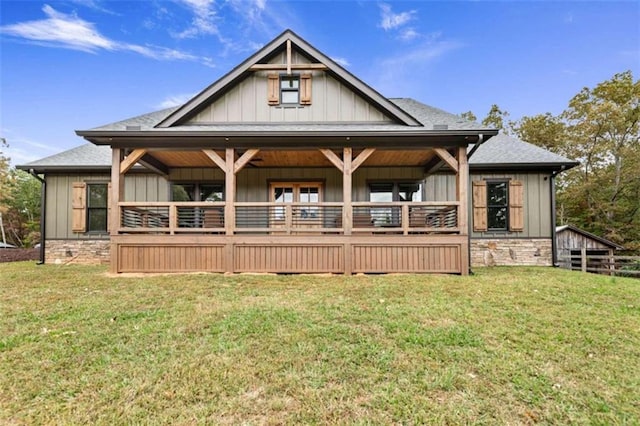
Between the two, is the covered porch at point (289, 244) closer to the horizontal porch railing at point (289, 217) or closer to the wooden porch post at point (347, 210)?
the wooden porch post at point (347, 210)

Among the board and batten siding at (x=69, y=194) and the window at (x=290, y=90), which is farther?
the board and batten siding at (x=69, y=194)

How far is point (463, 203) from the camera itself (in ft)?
22.1

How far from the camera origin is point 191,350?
113 inches

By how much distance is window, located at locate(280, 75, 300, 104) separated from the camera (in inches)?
326

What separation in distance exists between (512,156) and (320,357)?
29.8 ft

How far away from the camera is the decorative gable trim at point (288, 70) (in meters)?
7.84

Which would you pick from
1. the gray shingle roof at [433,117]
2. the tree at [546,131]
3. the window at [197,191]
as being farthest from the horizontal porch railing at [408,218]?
the tree at [546,131]

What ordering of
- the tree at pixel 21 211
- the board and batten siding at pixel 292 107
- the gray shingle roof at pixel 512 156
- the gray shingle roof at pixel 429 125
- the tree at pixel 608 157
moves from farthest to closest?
the tree at pixel 21 211 < the tree at pixel 608 157 < the gray shingle roof at pixel 512 156 < the board and batten siding at pixel 292 107 < the gray shingle roof at pixel 429 125

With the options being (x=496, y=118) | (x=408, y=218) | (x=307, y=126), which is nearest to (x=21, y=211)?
(x=307, y=126)

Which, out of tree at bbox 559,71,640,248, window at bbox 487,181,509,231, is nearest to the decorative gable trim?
window at bbox 487,181,509,231

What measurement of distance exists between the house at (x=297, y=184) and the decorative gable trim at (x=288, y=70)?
0.11ft

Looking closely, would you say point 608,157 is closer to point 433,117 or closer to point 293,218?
point 433,117

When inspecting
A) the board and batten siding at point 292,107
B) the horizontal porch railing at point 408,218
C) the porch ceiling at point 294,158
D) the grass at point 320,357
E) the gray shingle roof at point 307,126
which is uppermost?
the board and batten siding at point 292,107

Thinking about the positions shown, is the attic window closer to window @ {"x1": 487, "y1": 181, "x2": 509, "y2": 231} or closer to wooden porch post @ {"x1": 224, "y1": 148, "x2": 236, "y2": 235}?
wooden porch post @ {"x1": 224, "y1": 148, "x2": 236, "y2": 235}
